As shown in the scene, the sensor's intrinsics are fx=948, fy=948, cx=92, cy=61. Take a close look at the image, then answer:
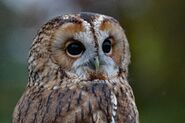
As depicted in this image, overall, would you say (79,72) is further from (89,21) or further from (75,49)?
(89,21)

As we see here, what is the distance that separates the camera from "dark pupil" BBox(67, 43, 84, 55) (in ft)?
15.2

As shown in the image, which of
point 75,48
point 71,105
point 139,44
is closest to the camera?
point 71,105

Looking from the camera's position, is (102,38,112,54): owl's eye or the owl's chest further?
(102,38,112,54): owl's eye

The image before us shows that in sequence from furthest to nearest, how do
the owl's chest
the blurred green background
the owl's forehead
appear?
1. the blurred green background
2. the owl's forehead
3. the owl's chest

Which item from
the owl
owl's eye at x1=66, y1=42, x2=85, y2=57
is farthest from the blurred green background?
owl's eye at x1=66, y1=42, x2=85, y2=57

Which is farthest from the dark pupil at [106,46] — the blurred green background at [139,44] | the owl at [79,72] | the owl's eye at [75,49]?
the blurred green background at [139,44]

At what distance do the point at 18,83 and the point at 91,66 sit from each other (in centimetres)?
452

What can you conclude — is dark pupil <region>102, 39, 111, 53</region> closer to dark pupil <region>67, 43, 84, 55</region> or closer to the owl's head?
the owl's head

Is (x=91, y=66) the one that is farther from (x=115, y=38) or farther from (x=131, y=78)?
(x=131, y=78)

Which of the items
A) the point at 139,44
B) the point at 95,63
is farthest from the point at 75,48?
the point at 139,44

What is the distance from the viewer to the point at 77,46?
4.66 meters

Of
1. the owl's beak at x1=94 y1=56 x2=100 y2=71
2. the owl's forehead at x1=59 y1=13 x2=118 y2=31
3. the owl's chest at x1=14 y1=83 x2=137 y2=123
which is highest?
the owl's forehead at x1=59 y1=13 x2=118 y2=31

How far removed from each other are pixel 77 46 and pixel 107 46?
0.17 metres

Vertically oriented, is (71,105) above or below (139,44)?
below
